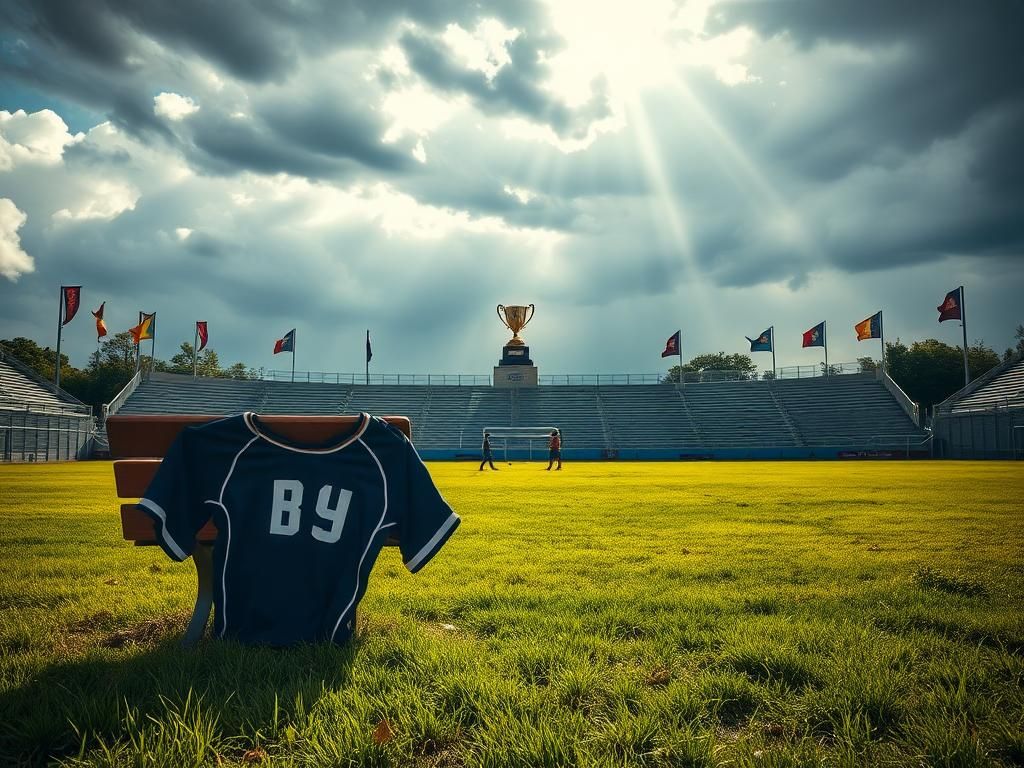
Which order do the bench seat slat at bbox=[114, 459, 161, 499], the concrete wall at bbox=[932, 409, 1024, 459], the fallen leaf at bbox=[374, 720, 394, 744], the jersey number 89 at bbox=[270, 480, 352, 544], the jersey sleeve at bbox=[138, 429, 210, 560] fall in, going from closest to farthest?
1. the fallen leaf at bbox=[374, 720, 394, 744]
2. the jersey sleeve at bbox=[138, 429, 210, 560]
3. the jersey number 89 at bbox=[270, 480, 352, 544]
4. the bench seat slat at bbox=[114, 459, 161, 499]
5. the concrete wall at bbox=[932, 409, 1024, 459]

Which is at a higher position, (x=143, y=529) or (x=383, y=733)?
(x=143, y=529)

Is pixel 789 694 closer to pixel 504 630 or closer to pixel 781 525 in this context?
pixel 504 630

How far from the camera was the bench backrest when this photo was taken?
11.8ft

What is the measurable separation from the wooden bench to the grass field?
0.37m

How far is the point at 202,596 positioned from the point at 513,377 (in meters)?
56.3

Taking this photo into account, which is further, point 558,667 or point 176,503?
point 176,503

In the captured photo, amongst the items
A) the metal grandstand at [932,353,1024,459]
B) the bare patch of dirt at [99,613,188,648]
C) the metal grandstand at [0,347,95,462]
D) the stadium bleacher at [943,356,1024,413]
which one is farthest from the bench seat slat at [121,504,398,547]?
the stadium bleacher at [943,356,1024,413]

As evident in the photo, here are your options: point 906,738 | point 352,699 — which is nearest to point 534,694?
point 352,699

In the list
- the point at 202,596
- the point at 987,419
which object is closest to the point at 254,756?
the point at 202,596

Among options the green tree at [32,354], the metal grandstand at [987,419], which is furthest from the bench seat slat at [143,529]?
the green tree at [32,354]

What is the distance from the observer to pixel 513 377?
196 ft

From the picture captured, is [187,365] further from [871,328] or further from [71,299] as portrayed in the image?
[871,328]

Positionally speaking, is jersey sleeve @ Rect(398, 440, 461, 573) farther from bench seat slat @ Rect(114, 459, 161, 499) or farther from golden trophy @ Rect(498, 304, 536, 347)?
golden trophy @ Rect(498, 304, 536, 347)

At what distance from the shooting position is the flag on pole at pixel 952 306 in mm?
43625
